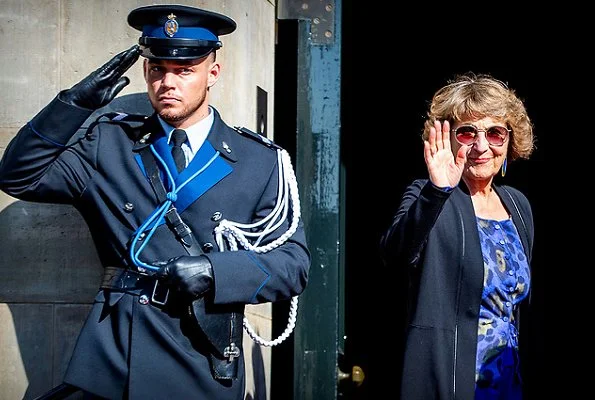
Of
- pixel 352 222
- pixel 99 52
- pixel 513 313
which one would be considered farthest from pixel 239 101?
pixel 352 222

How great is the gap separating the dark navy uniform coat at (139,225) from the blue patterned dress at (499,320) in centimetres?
64

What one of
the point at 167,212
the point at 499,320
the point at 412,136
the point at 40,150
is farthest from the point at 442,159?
the point at 412,136

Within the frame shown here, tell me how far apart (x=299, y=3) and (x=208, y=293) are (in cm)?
184

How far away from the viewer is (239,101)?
5.39 m

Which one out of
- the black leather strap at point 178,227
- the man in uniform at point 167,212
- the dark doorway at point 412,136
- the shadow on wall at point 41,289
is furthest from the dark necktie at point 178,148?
the dark doorway at point 412,136

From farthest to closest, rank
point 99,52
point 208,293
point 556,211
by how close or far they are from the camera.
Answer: point 556,211
point 99,52
point 208,293

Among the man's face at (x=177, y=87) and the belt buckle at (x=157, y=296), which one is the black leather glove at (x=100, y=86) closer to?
the man's face at (x=177, y=87)

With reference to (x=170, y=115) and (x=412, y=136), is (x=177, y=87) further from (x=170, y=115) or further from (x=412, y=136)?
(x=412, y=136)

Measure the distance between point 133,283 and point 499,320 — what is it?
1240 mm

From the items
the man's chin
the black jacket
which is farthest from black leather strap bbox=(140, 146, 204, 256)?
the black jacket

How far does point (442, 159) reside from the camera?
466cm

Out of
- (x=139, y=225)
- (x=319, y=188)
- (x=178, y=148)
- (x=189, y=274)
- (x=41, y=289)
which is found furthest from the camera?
(x=319, y=188)

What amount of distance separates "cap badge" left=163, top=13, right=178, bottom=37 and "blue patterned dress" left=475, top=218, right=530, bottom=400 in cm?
125

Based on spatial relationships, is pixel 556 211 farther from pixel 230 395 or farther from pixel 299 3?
pixel 230 395
